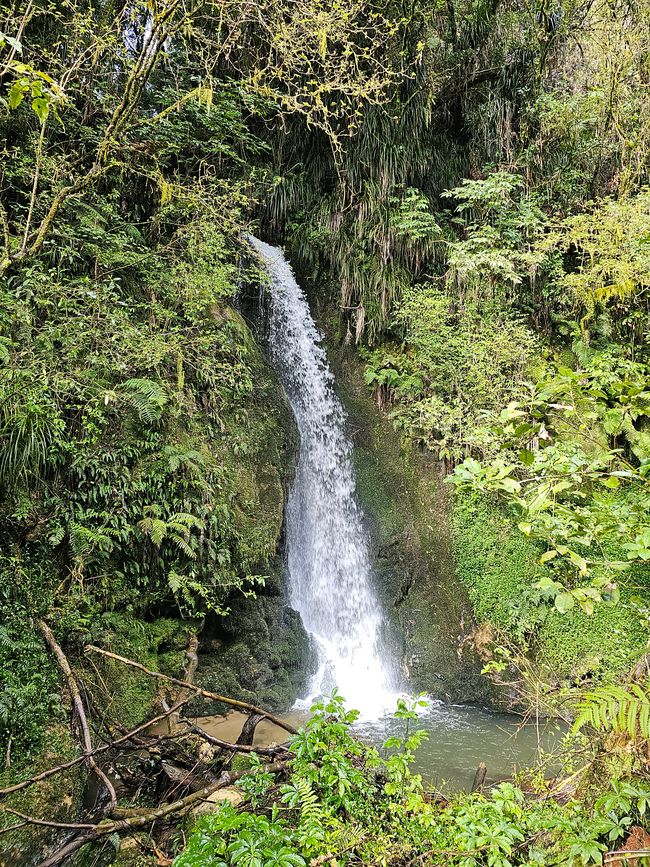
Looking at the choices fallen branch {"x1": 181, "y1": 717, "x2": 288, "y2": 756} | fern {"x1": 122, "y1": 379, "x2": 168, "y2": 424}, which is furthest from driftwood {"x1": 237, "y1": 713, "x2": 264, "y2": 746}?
fern {"x1": 122, "y1": 379, "x2": 168, "y2": 424}

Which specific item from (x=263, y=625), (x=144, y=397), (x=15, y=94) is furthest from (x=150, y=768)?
(x=15, y=94)

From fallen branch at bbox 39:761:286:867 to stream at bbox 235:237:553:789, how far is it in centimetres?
267

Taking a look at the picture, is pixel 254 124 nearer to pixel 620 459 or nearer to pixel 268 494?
pixel 268 494

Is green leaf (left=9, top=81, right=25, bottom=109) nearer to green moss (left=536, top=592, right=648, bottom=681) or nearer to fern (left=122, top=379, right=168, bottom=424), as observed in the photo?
fern (left=122, top=379, right=168, bottom=424)

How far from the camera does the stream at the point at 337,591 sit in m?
6.05

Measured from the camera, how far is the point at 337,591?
816 centimetres

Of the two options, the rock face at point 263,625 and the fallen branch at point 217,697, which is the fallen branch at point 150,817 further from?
the rock face at point 263,625

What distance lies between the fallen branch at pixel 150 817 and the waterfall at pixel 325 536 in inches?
158

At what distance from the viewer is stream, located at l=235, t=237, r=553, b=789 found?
6.05 m

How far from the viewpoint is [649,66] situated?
8773mm

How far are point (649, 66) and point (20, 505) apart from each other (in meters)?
11.7

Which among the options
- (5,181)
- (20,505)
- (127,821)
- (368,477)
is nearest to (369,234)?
(368,477)

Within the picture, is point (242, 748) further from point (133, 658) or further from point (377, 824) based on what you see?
point (133, 658)

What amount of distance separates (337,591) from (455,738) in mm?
2634
